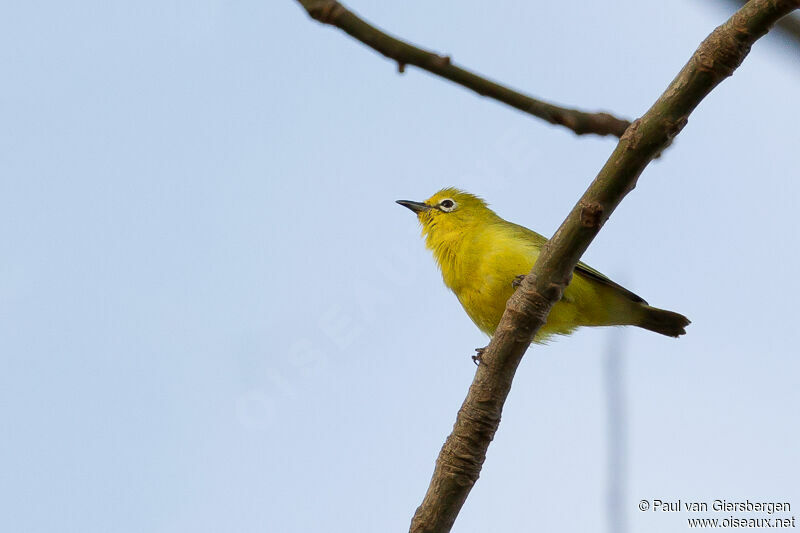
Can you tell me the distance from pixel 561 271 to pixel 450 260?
386cm

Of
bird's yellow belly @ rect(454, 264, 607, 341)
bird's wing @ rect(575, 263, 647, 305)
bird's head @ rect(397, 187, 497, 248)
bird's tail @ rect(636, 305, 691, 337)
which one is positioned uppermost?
bird's head @ rect(397, 187, 497, 248)

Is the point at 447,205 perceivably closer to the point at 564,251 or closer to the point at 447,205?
the point at 447,205

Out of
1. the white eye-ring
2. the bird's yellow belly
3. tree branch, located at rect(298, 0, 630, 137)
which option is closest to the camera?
tree branch, located at rect(298, 0, 630, 137)

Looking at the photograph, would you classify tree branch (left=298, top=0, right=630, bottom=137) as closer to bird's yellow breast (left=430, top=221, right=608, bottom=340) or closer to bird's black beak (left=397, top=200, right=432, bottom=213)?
bird's yellow breast (left=430, top=221, right=608, bottom=340)

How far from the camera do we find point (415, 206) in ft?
29.6

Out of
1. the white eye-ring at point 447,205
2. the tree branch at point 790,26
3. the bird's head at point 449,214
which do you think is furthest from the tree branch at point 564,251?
the white eye-ring at point 447,205

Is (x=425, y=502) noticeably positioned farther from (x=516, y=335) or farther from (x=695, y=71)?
Answer: (x=695, y=71)

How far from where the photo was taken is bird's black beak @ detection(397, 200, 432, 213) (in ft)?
29.2

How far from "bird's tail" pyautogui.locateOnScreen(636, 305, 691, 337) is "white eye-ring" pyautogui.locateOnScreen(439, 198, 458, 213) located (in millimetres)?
2206

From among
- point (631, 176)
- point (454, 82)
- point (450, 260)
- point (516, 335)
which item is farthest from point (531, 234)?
point (454, 82)

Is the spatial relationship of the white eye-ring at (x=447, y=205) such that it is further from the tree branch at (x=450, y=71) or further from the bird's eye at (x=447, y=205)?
the tree branch at (x=450, y=71)

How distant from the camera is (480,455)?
3.96 m

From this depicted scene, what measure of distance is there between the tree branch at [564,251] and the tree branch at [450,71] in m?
0.17

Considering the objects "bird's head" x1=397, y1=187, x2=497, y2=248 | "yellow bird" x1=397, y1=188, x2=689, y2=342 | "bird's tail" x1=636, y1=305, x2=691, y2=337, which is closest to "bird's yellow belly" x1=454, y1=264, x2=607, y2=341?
"yellow bird" x1=397, y1=188, x2=689, y2=342
